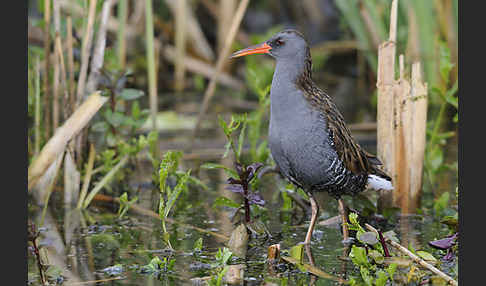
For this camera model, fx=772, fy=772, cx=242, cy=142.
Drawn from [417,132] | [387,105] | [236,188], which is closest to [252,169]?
[236,188]

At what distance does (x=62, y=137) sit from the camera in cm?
422

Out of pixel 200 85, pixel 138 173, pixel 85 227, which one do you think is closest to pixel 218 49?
pixel 200 85

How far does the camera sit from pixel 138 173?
513 cm

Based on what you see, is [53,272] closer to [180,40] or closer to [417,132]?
[417,132]

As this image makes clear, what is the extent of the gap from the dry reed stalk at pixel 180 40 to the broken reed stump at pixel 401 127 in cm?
350

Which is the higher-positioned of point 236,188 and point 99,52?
point 99,52

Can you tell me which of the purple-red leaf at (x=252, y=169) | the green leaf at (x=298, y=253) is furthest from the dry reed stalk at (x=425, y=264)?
the purple-red leaf at (x=252, y=169)

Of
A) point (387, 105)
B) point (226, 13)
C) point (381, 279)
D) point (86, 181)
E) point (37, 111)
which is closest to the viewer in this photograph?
point (381, 279)

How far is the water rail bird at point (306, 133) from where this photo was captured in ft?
11.6

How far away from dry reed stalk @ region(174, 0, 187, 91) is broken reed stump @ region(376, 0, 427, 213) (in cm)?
350

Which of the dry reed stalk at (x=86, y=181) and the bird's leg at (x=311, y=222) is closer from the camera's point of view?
the bird's leg at (x=311, y=222)

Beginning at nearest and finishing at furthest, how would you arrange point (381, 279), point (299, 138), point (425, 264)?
point (381, 279), point (425, 264), point (299, 138)

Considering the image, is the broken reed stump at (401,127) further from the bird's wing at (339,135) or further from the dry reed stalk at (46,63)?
the dry reed stalk at (46,63)

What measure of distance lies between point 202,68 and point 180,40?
0.67 metres
